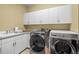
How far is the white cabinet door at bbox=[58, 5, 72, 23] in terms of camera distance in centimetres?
161

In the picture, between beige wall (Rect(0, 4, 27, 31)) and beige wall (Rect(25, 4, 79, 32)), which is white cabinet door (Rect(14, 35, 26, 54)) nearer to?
beige wall (Rect(0, 4, 27, 31))

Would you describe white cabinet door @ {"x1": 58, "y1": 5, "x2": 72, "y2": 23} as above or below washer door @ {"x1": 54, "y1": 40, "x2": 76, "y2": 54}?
above

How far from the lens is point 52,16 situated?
166 centimetres

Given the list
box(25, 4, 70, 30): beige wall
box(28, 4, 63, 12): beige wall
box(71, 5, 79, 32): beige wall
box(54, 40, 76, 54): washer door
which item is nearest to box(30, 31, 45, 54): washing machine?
box(25, 4, 70, 30): beige wall

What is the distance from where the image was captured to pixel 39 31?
1671 mm

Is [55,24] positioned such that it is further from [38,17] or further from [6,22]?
[6,22]

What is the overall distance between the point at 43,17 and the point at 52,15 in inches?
6.1

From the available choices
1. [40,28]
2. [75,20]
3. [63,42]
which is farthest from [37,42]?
[75,20]

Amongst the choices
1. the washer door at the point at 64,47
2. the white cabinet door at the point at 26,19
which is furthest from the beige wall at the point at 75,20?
the white cabinet door at the point at 26,19

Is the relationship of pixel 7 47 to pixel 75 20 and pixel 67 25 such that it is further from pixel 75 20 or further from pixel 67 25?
pixel 75 20

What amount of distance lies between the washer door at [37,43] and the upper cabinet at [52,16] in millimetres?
274

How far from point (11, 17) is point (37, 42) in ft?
2.07

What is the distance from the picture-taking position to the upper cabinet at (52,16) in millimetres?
1622

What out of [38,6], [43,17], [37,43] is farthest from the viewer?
[37,43]
